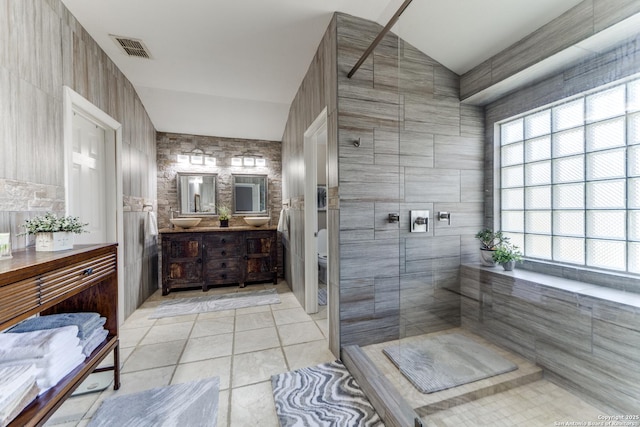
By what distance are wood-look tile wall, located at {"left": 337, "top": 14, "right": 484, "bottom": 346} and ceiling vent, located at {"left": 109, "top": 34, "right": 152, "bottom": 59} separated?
1.90 meters

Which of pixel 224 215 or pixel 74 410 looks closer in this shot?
pixel 74 410

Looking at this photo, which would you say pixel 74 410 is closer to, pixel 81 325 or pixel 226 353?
pixel 81 325

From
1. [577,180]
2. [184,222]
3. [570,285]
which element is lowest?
[570,285]

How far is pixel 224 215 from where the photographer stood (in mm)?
4152

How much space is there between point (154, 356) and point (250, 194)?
2771 mm

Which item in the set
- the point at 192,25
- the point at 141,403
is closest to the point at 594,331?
the point at 141,403

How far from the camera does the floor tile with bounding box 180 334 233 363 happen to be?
2.06 meters

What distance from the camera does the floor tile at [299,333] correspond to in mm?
2299

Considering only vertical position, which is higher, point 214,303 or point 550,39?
point 550,39

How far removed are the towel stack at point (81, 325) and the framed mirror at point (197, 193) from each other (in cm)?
270

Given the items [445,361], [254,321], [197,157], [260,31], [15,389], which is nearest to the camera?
[15,389]

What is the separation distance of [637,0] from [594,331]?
181 centimetres

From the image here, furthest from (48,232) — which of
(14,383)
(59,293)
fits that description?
(14,383)

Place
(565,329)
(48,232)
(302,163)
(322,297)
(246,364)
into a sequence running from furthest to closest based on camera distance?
(322,297), (302,163), (246,364), (565,329), (48,232)
